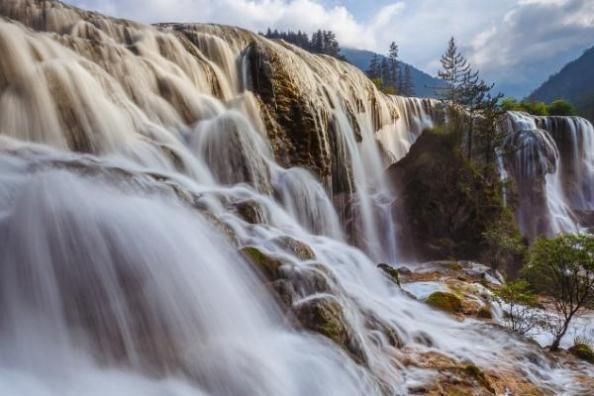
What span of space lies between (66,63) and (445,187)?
57.8 feet

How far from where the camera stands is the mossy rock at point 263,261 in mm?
7812

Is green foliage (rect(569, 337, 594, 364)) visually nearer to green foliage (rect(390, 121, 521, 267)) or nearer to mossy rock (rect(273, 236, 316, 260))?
mossy rock (rect(273, 236, 316, 260))

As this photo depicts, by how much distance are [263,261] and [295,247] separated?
1515mm

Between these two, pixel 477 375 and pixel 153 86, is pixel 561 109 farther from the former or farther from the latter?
pixel 477 375

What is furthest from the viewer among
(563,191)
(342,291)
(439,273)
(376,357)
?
(563,191)

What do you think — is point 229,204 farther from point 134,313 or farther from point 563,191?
point 563,191

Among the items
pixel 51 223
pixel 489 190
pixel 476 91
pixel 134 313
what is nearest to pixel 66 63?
pixel 51 223

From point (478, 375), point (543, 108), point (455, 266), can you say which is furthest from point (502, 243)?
point (543, 108)

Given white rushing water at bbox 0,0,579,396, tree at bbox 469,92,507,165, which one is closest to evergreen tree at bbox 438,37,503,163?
tree at bbox 469,92,507,165

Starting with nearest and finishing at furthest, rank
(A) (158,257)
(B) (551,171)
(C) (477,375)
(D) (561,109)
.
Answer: (A) (158,257), (C) (477,375), (B) (551,171), (D) (561,109)

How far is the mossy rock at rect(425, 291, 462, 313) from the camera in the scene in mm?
12150

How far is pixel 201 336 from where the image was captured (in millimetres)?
5934

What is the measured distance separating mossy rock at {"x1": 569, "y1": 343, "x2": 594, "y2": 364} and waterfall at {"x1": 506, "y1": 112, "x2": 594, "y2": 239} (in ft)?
77.8

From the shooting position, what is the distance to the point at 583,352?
9.87m
